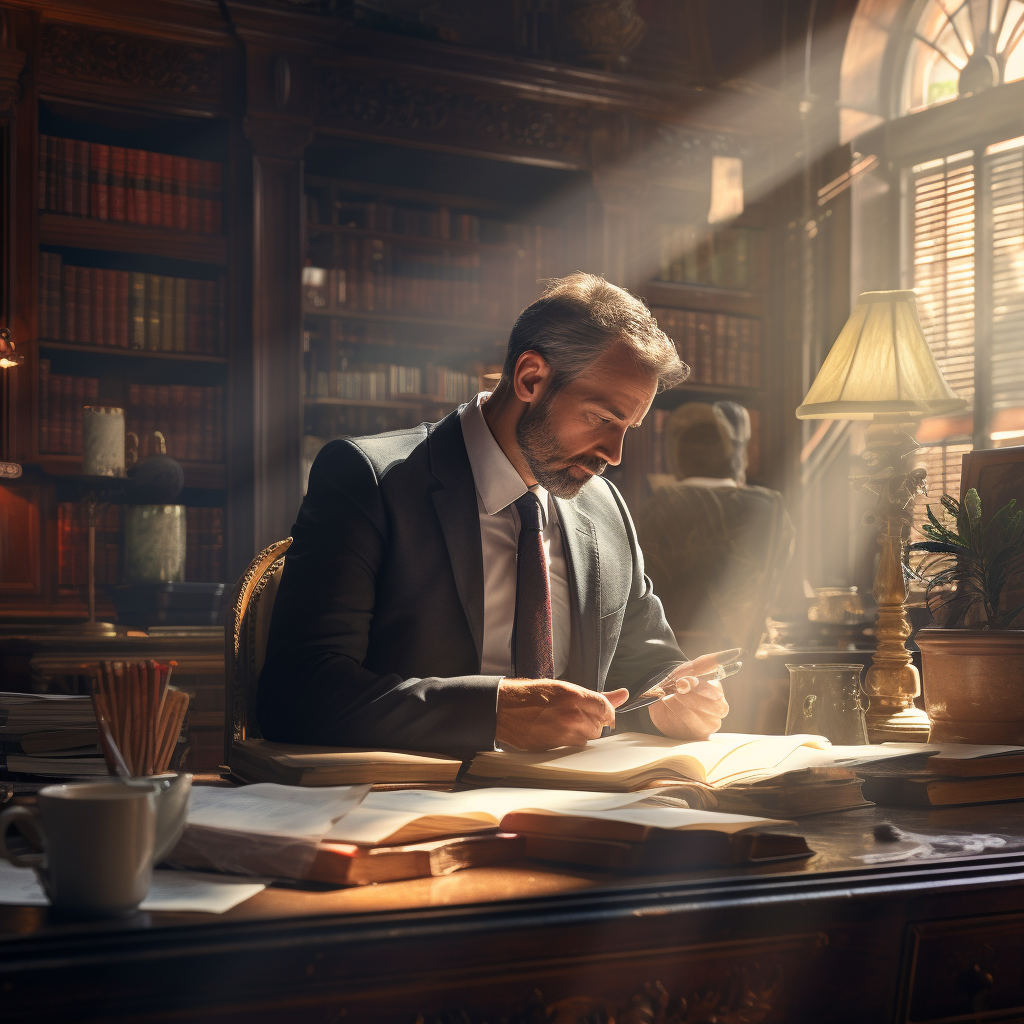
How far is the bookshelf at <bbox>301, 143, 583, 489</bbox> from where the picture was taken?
378 centimetres

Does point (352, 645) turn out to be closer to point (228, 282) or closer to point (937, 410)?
point (937, 410)

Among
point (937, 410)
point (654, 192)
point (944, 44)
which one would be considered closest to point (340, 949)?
point (937, 410)

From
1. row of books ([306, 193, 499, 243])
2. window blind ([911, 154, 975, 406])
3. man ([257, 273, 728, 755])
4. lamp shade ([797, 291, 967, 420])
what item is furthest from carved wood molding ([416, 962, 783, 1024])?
window blind ([911, 154, 975, 406])

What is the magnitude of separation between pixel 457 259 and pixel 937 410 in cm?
229

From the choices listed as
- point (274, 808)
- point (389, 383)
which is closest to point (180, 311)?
point (389, 383)

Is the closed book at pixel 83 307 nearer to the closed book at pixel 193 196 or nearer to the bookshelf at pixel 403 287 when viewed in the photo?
the closed book at pixel 193 196

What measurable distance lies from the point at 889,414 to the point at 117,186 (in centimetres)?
264

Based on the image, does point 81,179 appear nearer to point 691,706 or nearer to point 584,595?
point 584,595

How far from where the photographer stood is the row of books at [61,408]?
338cm

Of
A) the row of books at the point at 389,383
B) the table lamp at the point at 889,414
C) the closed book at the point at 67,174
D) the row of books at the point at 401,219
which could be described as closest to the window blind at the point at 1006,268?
the row of books at the point at 401,219

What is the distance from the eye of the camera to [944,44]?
444cm

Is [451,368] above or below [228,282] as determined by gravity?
below

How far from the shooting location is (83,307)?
136 inches

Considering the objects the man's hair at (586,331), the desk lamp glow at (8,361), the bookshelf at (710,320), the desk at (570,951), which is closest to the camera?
the desk at (570,951)
